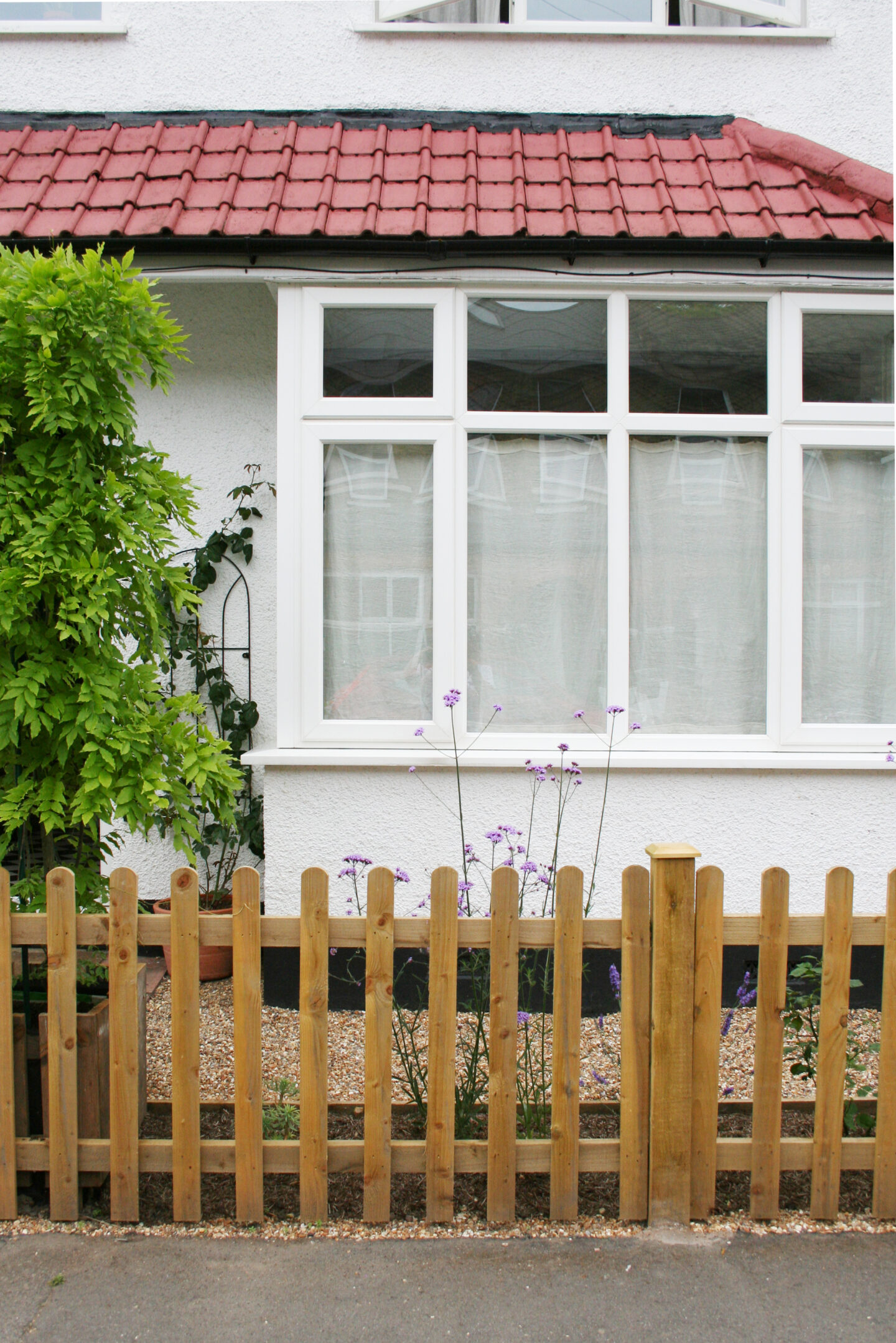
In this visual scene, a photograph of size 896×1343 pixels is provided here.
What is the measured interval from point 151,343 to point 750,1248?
308 cm

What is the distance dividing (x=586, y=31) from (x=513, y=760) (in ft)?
13.3

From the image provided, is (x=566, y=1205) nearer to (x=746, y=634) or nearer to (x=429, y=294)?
(x=746, y=634)

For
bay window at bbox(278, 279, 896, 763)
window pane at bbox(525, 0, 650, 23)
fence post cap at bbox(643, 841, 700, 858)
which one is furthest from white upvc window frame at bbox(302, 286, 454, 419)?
fence post cap at bbox(643, 841, 700, 858)

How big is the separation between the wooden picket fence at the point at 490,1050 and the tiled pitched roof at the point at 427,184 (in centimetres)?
310

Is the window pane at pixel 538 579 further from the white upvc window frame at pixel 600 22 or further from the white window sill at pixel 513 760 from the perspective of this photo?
the white upvc window frame at pixel 600 22

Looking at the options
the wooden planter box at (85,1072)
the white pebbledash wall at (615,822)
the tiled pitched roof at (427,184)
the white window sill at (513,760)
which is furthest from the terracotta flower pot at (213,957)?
the tiled pitched roof at (427,184)

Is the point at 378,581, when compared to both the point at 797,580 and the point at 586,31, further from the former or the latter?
the point at 586,31

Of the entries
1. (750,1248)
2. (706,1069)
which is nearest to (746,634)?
(706,1069)

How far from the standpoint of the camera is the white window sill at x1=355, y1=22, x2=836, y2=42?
4879 mm

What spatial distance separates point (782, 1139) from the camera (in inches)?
95.3

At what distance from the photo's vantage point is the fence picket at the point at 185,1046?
2.36m

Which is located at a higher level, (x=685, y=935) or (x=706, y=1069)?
(x=685, y=935)

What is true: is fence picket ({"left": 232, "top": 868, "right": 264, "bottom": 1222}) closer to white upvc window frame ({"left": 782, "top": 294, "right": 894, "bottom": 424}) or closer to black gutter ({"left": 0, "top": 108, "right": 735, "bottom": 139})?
white upvc window frame ({"left": 782, "top": 294, "right": 894, "bottom": 424})

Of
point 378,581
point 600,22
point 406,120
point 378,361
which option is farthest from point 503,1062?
point 600,22
